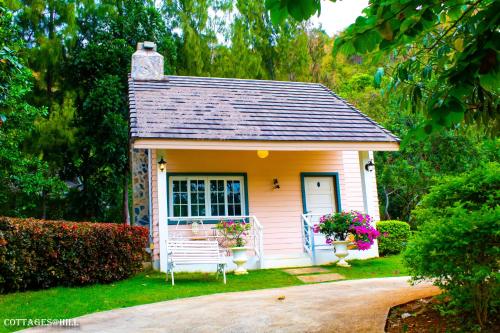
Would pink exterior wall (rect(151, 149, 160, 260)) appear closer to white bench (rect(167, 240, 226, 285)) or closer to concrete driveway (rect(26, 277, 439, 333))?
white bench (rect(167, 240, 226, 285))

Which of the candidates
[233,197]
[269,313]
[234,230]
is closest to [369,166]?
[233,197]

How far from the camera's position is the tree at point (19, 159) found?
12.7 m

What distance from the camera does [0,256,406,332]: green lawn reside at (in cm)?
661

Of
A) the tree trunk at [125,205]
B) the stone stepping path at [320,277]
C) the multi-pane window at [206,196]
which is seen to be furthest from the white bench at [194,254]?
the tree trunk at [125,205]

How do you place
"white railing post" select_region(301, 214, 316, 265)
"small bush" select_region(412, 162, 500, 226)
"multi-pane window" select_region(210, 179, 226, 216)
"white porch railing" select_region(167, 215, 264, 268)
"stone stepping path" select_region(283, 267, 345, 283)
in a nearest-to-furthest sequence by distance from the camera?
"small bush" select_region(412, 162, 500, 226) < "stone stepping path" select_region(283, 267, 345, 283) < "white porch railing" select_region(167, 215, 264, 268) < "white railing post" select_region(301, 214, 316, 265) < "multi-pane window" select_region(210, 179, 226, 216)

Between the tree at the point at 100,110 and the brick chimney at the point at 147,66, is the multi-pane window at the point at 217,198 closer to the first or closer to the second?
the brick chimney at the point at 147,66

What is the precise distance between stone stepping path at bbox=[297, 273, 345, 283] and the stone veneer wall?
592cm

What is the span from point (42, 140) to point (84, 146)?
159cm

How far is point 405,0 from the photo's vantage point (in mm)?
2707

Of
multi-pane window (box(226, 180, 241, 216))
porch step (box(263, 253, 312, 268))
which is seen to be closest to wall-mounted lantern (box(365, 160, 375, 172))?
porch step (box(263, 253, 312, 268))

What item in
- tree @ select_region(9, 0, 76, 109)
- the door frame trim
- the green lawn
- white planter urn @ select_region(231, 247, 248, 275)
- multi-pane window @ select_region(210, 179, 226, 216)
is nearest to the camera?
the green lawn

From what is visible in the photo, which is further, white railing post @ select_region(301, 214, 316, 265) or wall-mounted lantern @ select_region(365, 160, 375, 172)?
wall-mounted lantern @ select_region(365, 160, 375, 172)

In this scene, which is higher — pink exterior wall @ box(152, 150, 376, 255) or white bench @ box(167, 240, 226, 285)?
pink exterior wall @ box(152, 150, 376, 255)

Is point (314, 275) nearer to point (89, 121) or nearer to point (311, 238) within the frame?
point (311, 238)
